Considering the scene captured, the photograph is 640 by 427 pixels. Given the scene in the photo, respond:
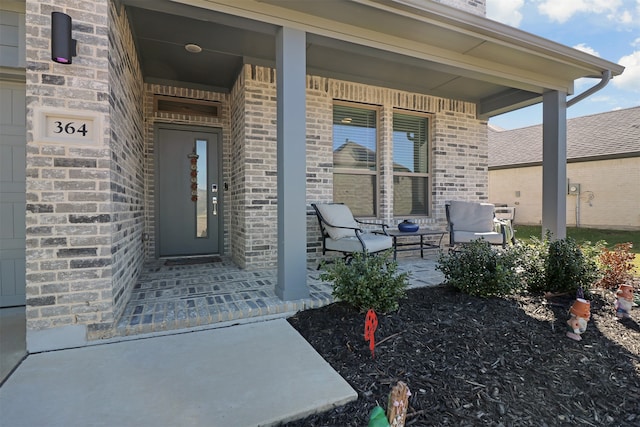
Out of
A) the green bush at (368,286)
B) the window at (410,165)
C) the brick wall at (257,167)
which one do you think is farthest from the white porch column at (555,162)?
the brick wall at (257,167)

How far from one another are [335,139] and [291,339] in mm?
3302

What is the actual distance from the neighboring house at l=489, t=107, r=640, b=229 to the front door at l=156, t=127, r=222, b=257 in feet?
39.5

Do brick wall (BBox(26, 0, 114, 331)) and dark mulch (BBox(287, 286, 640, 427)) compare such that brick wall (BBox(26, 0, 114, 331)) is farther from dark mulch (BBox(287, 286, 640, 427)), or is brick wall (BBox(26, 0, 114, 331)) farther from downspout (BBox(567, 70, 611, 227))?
downspout (BBox(567, 70, 611, 227))

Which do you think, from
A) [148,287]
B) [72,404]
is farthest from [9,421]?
[148,287]

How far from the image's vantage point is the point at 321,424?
1.42 metres

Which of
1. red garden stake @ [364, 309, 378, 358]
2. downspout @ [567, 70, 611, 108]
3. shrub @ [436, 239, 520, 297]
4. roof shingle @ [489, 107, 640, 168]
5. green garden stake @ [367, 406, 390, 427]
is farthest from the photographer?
roof shingle @ [489, 107, 640, 168]

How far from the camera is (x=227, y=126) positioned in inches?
190

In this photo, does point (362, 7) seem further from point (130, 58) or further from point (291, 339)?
point (291, 339)

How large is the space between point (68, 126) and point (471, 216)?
5178 millimetres

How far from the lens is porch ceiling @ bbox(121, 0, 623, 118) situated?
2.73 m

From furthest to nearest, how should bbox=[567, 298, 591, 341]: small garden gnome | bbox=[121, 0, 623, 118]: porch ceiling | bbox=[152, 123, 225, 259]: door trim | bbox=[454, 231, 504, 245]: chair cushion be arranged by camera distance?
1. bbox=[454, 231, 504, 245]: chair cushion
2. bbox=[152, 123, 225, 259]: door trim
3. bbox=[121, 0, 623, 118]: porch ceiling
4. bbox=[567, 298, 591, 341]: small garden gnome

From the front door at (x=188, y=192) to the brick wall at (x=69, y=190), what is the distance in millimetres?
2481

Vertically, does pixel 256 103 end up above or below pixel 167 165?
above

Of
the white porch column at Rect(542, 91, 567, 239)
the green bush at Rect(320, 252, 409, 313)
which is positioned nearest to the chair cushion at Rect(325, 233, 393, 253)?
the green bush at Rect(320, 252, 409, 313)
